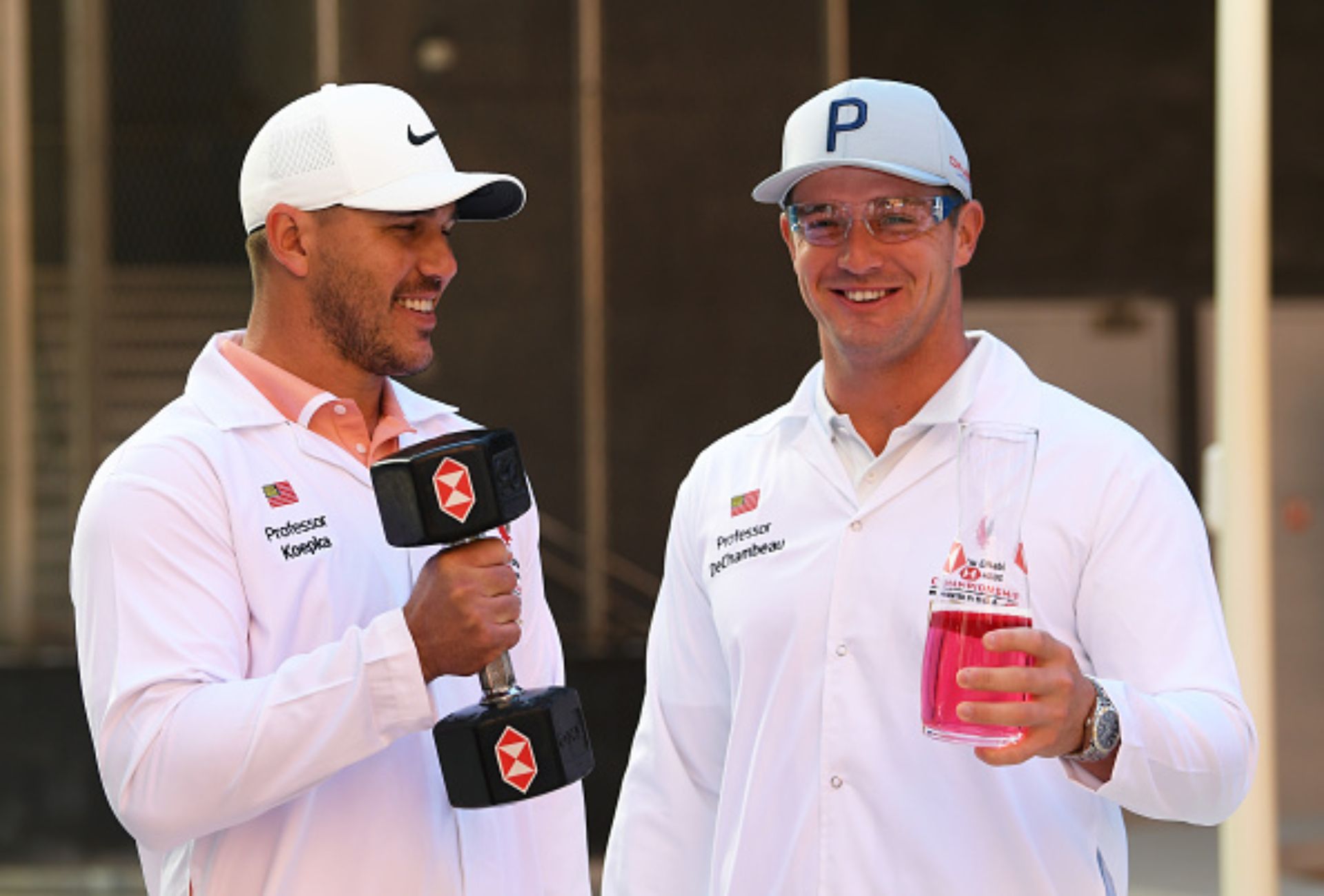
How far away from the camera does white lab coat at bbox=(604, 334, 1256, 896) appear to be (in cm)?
301

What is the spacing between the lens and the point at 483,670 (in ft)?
9.30

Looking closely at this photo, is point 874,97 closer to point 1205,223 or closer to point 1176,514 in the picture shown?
point 1176,514

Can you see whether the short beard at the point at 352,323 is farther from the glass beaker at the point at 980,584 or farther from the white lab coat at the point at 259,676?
the glass beaker at the point at 980,584

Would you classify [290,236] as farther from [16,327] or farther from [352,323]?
[16,327]

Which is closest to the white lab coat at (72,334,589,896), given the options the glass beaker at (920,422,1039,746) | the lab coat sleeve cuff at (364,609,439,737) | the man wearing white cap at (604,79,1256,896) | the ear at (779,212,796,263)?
the lab coat sleeve cuff at (364,609,439,737)

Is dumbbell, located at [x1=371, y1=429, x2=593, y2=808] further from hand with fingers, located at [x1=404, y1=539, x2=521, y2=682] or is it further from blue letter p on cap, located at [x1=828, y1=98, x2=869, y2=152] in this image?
blue letter p on cap, located at [x1=828, y1=98, x2=869, y2=152]

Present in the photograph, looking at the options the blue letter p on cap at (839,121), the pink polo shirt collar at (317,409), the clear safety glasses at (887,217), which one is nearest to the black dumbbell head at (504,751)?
the pink polo shirt collar at (317,409)

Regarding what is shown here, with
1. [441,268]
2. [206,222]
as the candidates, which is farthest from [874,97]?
[206,222]

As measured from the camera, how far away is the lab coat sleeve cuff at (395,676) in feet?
9.03

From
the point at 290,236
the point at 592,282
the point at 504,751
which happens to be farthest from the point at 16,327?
the point at 504,751

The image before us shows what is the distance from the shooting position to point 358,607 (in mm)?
3004

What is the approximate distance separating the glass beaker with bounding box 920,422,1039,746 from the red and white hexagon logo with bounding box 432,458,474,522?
0.62 m

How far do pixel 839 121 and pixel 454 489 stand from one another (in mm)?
973

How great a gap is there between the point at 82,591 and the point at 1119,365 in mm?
8580
